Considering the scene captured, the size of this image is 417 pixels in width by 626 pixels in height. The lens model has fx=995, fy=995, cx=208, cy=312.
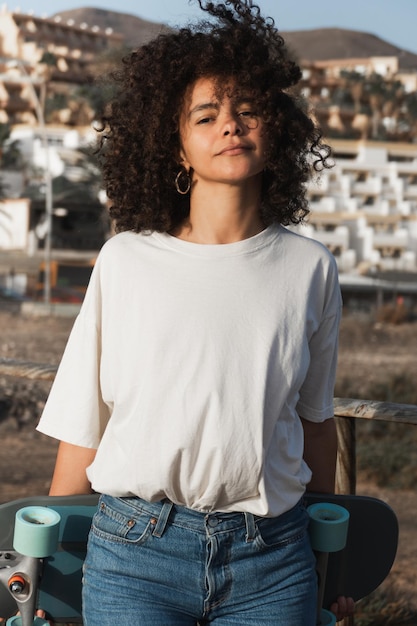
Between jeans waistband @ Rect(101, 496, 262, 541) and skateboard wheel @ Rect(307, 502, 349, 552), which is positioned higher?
jeans waistband @ Rect(101, 496, 262, 541)

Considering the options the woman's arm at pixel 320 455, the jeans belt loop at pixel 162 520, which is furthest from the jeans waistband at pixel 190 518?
the woman's arm at pixel 320 455

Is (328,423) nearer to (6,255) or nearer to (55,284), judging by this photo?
(55,284)

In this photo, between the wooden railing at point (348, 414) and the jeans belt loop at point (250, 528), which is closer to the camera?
the jeans belt loop at point (250, 528)

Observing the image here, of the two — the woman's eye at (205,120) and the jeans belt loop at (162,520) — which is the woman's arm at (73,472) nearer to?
the jeans belt loop at (162,520)

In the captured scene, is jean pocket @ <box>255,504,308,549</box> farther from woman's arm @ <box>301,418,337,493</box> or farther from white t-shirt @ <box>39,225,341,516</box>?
woman's arm @ <box>301,418,337,493</box>

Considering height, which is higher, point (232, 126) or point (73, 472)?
point (232, 126)

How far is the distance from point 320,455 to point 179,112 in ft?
2.31

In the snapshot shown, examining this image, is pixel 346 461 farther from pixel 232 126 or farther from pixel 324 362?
pixel 232 126

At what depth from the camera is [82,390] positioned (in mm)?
1802

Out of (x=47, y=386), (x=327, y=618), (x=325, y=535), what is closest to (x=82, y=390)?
(x=325, y=535)

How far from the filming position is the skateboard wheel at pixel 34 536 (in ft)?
5.41

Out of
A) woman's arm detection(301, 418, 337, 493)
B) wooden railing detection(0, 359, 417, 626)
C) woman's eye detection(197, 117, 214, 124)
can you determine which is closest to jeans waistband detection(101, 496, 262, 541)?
woman's arm detection(301, 418, 337, 493)

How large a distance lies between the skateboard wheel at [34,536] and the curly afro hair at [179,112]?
561 mm

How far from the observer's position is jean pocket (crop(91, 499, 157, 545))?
1.63m
